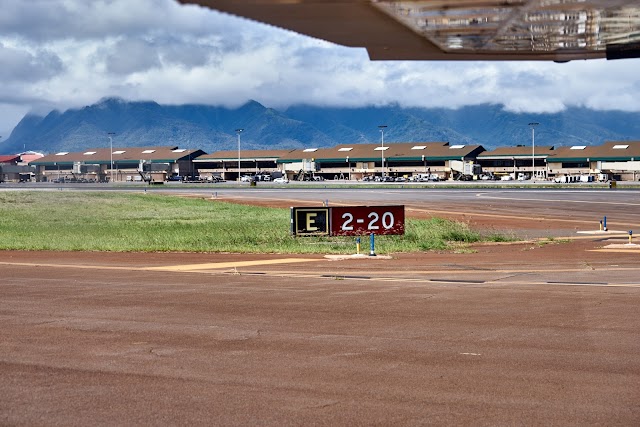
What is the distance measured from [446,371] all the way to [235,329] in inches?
181

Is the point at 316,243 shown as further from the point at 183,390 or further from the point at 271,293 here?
the point at 183,390

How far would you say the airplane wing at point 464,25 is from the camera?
301 centimetres

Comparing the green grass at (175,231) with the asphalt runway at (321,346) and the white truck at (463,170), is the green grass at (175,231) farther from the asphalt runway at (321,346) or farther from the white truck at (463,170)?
the white truck at (463,170)

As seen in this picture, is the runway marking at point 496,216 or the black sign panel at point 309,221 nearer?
the black sign panel at point 309,221

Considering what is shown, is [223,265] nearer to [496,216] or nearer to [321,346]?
[321,346]

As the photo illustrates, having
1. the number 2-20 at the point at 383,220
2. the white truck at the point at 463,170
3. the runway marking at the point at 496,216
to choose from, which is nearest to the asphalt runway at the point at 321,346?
the number 2-20 at the point at 383,220

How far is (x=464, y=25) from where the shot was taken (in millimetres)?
3492

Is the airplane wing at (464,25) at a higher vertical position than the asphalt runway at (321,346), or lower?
higher

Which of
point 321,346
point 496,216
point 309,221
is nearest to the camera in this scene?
point 321,346

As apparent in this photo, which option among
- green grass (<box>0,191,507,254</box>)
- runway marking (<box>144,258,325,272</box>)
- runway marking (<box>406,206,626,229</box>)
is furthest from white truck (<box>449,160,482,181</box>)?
runway marking (<box>144,258,325,272</box>)

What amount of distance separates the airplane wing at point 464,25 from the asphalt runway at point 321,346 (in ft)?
16.5

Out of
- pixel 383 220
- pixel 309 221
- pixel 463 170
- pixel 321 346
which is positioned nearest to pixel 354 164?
pixel 463 170

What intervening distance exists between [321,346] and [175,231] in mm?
31152

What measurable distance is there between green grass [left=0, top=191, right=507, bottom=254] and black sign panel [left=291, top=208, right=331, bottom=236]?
0.52m
